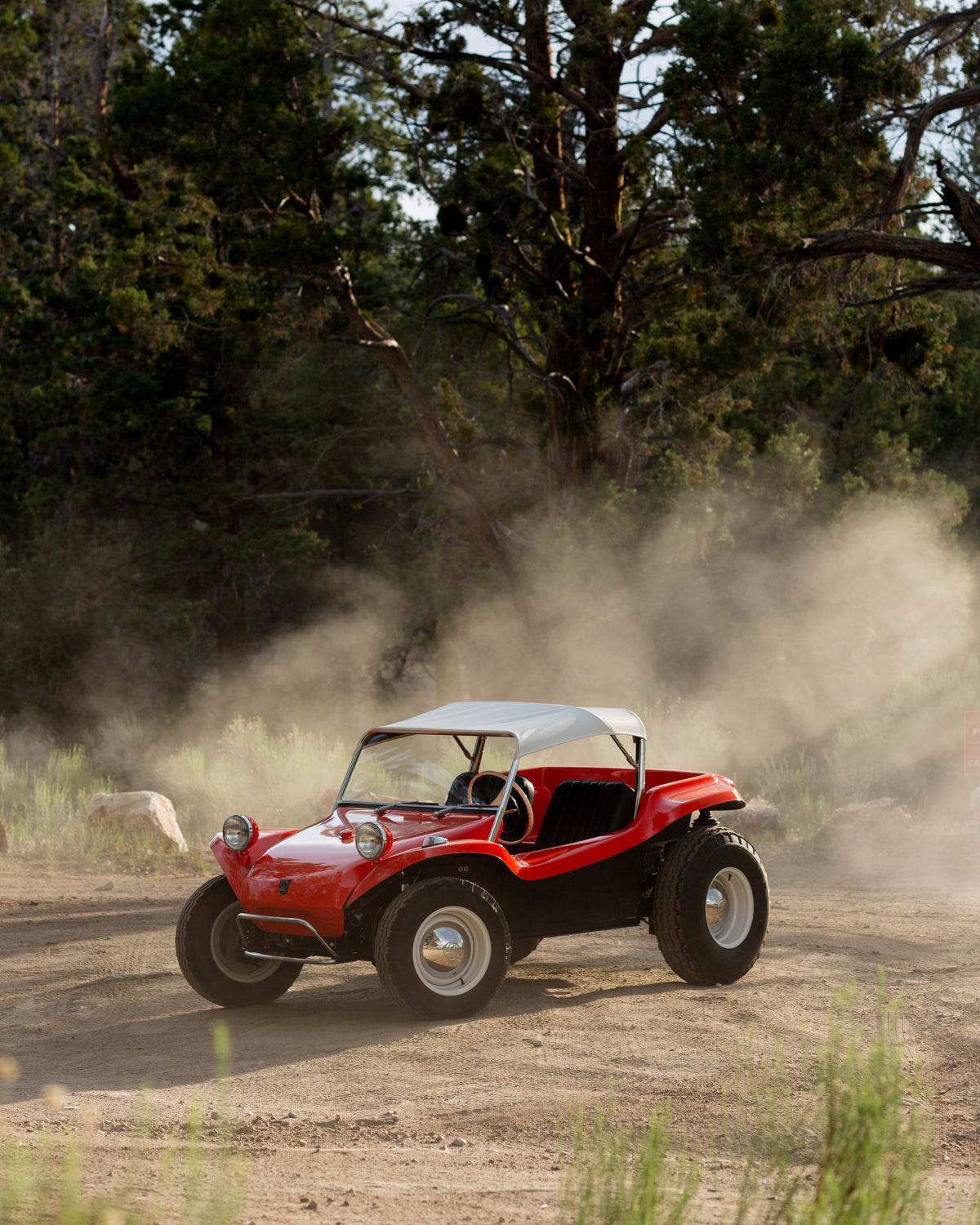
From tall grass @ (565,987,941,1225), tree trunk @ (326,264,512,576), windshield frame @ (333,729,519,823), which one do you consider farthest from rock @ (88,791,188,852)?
tall grass @ (565,987,941,1225)

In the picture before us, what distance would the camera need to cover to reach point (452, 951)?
6578mm

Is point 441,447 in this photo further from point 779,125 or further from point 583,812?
point 583,812

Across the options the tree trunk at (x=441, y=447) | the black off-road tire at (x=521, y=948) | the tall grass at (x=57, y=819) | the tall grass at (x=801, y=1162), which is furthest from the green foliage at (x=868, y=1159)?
the tree trunk at (x=441, y=447)

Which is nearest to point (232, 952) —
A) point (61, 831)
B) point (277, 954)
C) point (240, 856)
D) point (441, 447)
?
point (277, 954)

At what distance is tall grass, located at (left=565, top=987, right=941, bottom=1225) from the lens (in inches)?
125

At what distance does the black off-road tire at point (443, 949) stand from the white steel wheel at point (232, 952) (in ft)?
3.82

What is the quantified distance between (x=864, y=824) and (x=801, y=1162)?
10239mm

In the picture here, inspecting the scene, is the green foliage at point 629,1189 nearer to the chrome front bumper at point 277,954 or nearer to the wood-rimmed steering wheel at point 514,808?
the chrome front bumper at point 277,954

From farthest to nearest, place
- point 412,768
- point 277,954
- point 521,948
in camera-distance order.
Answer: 1. point 412,768
2. point 521,948
3. point 277,954

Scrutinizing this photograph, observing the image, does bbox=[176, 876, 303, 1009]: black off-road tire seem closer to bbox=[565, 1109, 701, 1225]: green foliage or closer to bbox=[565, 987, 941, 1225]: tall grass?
bbox=[565, 987, 941, 1225]: tall grass

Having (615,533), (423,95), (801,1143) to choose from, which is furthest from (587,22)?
(801,1143)

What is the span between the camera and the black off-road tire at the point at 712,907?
7.37 meters

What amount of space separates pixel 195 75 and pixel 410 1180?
1888 cm

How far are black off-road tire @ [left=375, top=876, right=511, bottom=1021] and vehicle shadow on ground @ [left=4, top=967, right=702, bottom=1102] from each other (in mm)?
125
